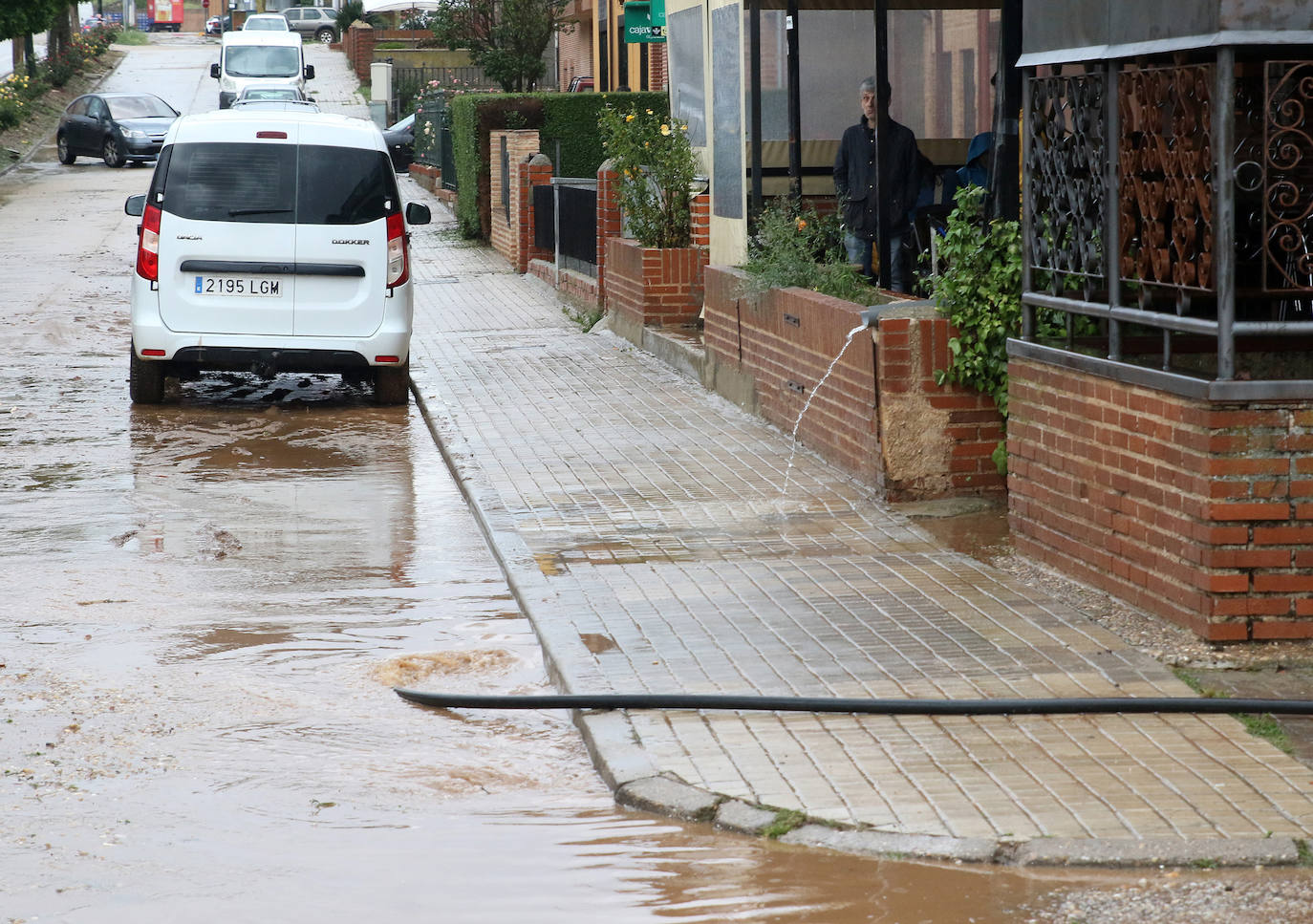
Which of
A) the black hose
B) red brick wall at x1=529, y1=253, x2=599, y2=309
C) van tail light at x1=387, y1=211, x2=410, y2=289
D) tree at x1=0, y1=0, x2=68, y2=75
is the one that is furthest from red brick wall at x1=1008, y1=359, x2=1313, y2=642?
tree at x1=0, y1=0, x2=68, y2=75

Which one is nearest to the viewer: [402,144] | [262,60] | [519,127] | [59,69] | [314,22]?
[519,127]

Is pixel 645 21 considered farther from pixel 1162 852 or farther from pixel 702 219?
pixel 1162 852

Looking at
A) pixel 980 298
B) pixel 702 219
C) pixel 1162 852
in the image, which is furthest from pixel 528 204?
pixel 1162 852

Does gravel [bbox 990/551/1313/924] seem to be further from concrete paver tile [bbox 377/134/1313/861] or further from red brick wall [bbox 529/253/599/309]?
red brick wall [bbox 529/253/599/309]

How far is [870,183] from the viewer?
1285cm

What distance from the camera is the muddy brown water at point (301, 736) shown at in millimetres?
4340

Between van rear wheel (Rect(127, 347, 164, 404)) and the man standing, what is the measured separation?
5022mm

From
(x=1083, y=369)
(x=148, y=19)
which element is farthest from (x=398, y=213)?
(x=148, y=19)

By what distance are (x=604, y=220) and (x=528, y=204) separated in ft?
16.6

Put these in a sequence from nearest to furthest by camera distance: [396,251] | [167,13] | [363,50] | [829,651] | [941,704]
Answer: [941,704]
[829,651]
[396,251]
[363,50]
[167,13]

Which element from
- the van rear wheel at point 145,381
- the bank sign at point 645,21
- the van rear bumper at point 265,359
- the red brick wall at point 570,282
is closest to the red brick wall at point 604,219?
the red brick wall at point 570,282

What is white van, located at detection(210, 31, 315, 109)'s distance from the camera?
4806 cm

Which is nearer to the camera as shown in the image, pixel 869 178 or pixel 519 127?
pixel 869 178

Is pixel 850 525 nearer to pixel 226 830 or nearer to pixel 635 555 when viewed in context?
pixel 635 555
